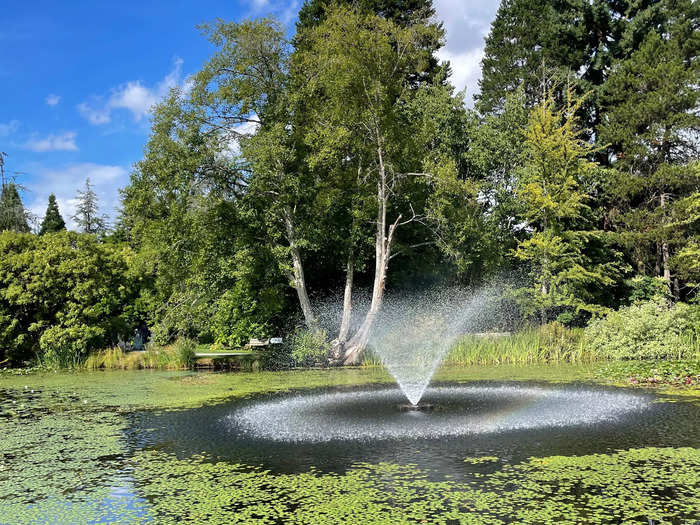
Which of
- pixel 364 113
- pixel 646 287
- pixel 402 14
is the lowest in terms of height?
pixel 646 287

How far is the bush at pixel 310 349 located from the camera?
22.0 meters

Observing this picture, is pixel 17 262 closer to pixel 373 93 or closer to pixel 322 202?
pixel 322 202

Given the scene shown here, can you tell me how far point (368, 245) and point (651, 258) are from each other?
50.2ft

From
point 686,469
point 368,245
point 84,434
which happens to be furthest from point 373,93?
point 686,469

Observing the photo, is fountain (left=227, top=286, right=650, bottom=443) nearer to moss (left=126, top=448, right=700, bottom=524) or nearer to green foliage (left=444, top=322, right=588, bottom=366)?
moss (left=126, top=448, right=700, bottom=524)

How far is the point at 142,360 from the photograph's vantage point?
22.7m

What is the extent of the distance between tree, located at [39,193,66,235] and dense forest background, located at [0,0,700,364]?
1474 inches

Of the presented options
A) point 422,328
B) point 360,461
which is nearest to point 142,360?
point 422,328

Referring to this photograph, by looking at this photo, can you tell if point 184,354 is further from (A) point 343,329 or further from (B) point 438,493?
(B) point 438,493

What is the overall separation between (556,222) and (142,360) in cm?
1884

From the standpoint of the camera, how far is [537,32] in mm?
38188

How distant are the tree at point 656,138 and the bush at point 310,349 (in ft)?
55.3

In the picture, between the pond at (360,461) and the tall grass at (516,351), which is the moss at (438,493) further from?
the tall grass at (516,351)

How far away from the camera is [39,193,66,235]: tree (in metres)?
60.7
